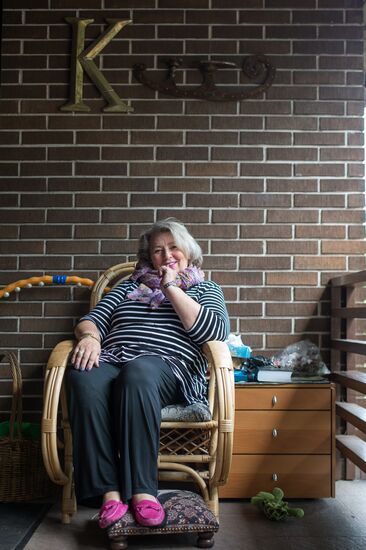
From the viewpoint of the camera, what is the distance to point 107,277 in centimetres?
288

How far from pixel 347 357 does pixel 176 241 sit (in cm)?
106

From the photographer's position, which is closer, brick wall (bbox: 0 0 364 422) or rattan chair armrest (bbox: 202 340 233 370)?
rattan chair armrest (bbox: 202 340 233 370)

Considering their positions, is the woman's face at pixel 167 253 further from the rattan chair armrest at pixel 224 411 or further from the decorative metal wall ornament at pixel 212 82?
the decorative metal wall ornament at pixel 212 82

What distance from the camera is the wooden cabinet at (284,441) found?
99.3 inches

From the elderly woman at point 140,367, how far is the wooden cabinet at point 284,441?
1.13 feet

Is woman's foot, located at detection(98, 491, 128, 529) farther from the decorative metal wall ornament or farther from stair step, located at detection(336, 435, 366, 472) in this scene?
the decorative metal wall ornament

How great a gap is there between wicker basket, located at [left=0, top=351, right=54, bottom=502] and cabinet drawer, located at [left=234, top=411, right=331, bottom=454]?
875 mm

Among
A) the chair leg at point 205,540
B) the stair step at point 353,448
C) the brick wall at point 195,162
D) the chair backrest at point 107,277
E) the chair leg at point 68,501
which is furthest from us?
the brick wall at point 195,162

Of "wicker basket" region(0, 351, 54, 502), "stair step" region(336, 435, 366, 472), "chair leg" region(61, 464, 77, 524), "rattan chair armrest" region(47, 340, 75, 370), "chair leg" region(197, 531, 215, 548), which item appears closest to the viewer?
"chair leg" region(197, 531, 215, 548)

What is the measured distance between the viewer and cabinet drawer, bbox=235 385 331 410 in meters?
2.55

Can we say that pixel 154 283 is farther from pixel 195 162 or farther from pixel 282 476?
pixel 282 476

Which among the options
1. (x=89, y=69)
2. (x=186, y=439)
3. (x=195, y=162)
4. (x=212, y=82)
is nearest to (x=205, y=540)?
(x=186, y=439)

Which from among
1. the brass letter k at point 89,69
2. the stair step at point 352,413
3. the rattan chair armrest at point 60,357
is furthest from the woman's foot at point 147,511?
the brass letter k at point 89,69

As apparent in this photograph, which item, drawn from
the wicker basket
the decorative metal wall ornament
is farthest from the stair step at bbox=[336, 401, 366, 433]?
the decorative metal wall ornament
